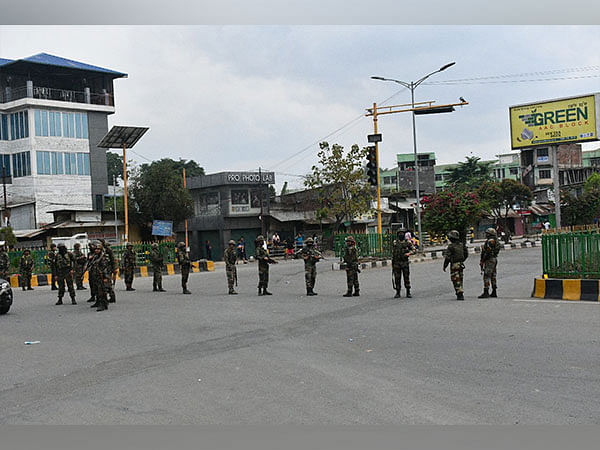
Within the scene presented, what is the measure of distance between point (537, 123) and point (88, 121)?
3727cm

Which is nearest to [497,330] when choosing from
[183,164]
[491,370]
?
[491,370]

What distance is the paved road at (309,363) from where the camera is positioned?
19.6 feet

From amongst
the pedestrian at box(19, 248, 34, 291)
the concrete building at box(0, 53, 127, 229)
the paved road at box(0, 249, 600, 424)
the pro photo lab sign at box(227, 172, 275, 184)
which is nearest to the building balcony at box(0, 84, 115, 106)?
the concrete building at box(0, 53, 127, 229)

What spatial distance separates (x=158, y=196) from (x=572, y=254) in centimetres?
3189

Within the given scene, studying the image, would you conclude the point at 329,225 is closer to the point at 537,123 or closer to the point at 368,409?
the point at 537,123

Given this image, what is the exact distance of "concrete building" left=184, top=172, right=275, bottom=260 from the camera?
45.8 metres

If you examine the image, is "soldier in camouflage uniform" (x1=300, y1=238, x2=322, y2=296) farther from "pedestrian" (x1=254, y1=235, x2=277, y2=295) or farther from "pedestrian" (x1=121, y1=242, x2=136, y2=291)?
"pedestrian" (x1=121, y1=242, x2=136, y2=291)

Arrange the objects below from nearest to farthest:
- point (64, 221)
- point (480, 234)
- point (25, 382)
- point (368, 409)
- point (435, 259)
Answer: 1. point (368, 409)
2. point (25, 382)
3. point (435, 259)
4. point (64, 221)
5. point (480, 234)

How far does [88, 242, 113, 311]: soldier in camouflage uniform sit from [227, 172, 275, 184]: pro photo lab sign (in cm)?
3046

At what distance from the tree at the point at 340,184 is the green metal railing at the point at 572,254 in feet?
84.1

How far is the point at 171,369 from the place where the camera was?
26.3 feet

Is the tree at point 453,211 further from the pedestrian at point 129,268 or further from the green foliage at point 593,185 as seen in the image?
the green foliage at point 593,185

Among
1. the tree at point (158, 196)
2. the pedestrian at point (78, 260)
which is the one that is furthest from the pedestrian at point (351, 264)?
the tree at point (158, 196)

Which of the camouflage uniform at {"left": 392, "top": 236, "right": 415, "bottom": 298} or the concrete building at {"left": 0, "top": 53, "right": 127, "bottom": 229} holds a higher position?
the concrete building at {"left": 0, "top": 53, "right": 127, "bottom": 229}
